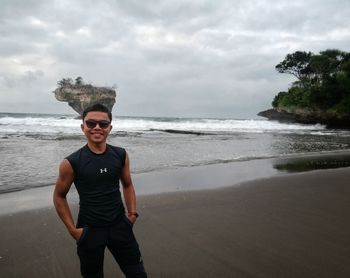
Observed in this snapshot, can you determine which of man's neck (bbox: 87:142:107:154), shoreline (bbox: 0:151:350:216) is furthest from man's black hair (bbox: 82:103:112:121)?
shoreline (bbox: 0:151:350:216)

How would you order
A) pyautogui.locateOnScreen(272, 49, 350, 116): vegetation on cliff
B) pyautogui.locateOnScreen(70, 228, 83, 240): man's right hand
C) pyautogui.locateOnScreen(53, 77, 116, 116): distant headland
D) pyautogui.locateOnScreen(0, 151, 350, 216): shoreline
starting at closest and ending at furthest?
pyautogui.locateOnScreen(70, 228, 83, 240): man's right hand, pyautogui.locateOnScreen(0, 151, 350, 216): shoreline, pyautogui.locateOnScreen(272, 49, 350, 116): vegetation on cliff, pyautogui.locateOnScreen(53, 77, 116, 116): distant headland

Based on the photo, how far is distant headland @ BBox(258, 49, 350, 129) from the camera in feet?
141

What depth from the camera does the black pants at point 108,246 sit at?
7.78ft

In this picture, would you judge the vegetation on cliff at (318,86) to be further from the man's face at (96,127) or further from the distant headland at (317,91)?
the man's face at (96,127)

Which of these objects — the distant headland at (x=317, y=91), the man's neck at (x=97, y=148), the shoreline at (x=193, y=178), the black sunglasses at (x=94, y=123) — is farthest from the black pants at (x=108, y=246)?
the distant headland at (x=317, y=91)

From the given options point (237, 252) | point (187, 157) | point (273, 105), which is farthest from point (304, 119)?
point (237, 252)

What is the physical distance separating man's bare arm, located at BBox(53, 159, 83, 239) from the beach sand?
1.15 meters

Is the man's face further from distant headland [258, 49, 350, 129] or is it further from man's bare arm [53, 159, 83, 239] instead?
distant headland [258, 49, 350, 129]

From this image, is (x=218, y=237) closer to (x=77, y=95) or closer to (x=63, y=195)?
(x=63, y=195)

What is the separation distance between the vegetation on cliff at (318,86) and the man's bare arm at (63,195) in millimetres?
44693

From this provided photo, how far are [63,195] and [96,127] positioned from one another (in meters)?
0.55

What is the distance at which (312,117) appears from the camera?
47812 mm

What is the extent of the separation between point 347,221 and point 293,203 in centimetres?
107

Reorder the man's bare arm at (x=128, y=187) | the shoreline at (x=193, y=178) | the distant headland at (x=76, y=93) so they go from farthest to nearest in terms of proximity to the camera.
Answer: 1. the distant headland at (x=76, y=93)
2. the shoreline at (x=193, y=178)
3. the man's bare arm at (x=128, y=187)
